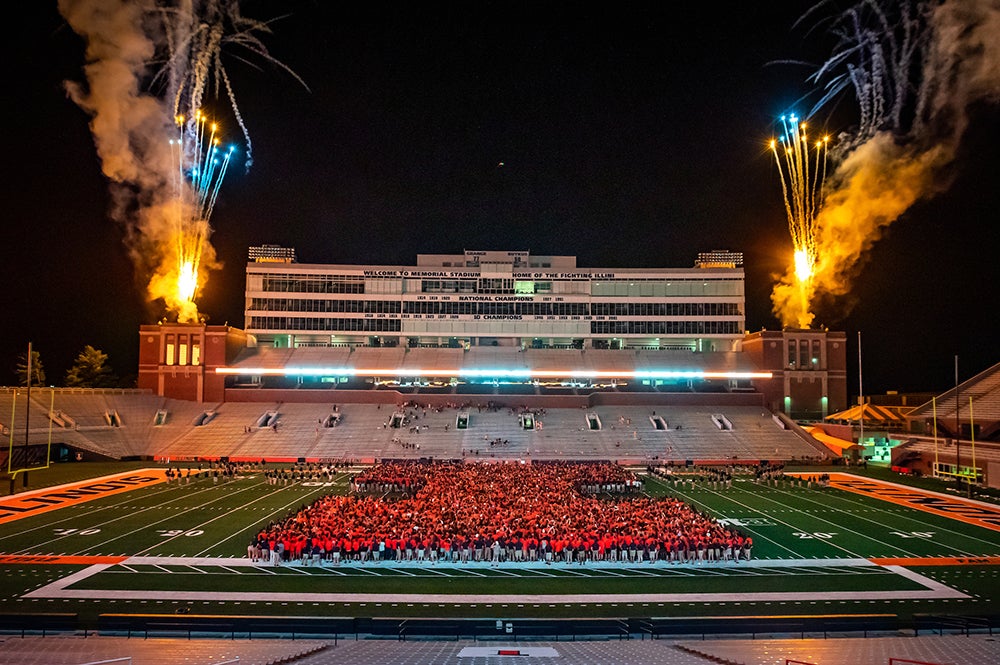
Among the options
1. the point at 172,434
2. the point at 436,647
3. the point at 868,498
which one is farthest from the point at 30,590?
the point at 172,434

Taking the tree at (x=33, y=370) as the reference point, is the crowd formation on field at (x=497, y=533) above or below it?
below

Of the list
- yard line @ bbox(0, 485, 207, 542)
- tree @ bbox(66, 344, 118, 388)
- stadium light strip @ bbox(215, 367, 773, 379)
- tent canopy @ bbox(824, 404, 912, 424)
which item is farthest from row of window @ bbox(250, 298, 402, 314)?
tent canopy @ bbox(824, 404, 912, 424)

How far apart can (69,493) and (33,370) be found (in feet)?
123

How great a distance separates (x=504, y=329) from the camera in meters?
63.4

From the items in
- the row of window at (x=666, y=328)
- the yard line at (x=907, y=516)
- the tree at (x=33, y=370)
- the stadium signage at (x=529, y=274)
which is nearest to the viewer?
the yard line at (x=907, y=516)

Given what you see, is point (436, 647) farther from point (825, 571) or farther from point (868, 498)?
point (868, 498)

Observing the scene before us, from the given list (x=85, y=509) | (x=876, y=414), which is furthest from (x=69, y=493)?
(x=876, y=414)

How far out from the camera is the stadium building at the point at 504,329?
58031mm

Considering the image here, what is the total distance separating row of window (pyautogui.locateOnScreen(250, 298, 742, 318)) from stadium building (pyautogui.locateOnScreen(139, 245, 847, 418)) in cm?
9

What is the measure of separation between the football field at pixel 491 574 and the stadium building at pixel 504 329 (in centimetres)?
3062

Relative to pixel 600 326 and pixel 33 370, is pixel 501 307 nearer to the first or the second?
pixel 600 326

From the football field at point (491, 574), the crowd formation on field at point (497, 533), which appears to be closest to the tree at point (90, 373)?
the football field at point (491, 574)

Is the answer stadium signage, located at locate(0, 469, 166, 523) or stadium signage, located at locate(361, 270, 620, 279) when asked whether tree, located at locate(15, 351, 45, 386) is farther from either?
A: stadium signage, located at locate(361, 270, 620, 279)

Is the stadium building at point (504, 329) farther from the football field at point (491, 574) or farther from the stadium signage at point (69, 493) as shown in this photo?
the football field at point (491, 574)
